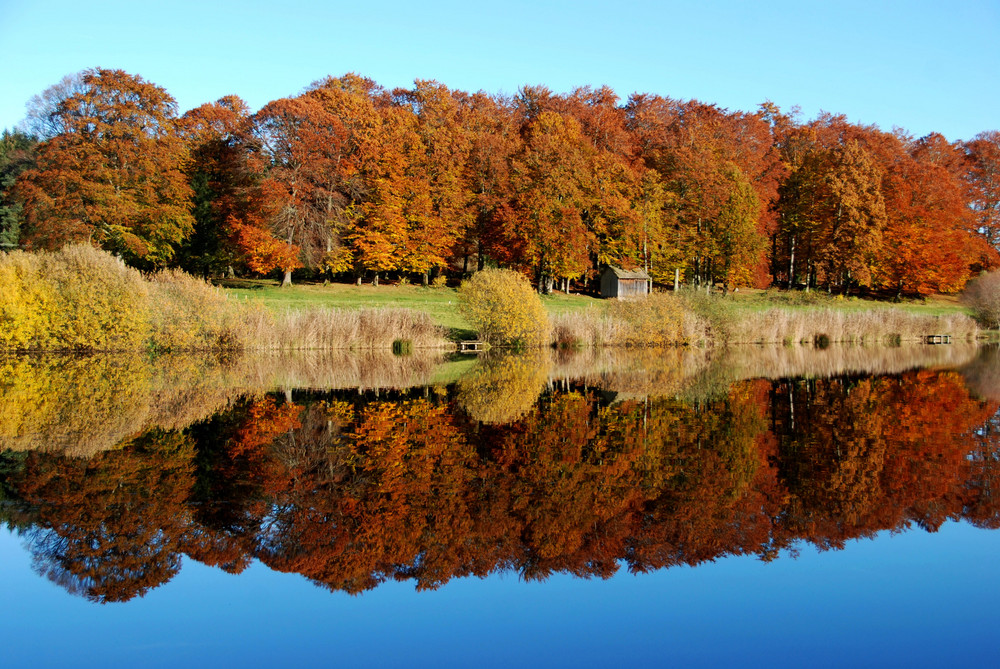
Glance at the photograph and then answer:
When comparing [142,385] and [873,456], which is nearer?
[873,456]

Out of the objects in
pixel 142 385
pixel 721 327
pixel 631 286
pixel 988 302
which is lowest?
pixel 142 385

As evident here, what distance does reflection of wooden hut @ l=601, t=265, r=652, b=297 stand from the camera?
46594mm

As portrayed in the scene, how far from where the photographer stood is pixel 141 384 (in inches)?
703

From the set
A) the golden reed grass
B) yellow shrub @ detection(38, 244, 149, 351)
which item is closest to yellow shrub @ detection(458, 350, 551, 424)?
the golden reed grass

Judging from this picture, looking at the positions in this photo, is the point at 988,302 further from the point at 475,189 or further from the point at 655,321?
the point at 475,189

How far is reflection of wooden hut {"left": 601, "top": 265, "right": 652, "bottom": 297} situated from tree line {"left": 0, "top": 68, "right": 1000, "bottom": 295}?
1.33 metres

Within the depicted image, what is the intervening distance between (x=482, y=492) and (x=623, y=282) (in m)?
39.2

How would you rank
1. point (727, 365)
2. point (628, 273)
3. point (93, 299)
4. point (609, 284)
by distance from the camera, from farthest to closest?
point (609, 284)
point (628, 273)
point (93, 299)
point (727, 365)

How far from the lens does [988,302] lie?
38469 mm

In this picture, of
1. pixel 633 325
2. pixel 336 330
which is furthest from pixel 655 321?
pixel 336 330

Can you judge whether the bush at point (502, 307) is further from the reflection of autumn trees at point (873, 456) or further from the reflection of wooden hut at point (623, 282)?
the reflection of wooden hut at point (623, 282)

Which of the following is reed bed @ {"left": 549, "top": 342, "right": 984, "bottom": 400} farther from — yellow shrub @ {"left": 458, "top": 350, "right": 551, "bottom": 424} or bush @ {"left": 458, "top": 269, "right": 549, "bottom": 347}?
bush @ {"left": 458, "top": 269, "right": 549, "bottom": 347}

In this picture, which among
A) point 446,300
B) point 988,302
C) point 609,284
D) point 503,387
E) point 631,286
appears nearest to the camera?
point 503,387

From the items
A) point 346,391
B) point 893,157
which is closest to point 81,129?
point 346,391
